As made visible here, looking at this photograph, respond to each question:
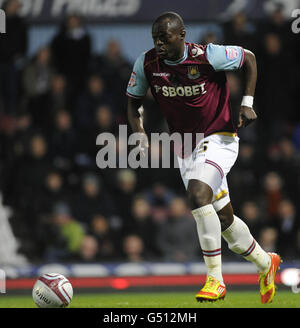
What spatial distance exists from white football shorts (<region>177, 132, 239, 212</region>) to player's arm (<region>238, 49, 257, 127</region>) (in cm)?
35

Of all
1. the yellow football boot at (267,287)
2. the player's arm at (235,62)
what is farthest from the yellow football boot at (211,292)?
the player's arm at (235,62)

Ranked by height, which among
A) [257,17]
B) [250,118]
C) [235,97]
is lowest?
[250,118]

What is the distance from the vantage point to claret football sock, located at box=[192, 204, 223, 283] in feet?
23.7

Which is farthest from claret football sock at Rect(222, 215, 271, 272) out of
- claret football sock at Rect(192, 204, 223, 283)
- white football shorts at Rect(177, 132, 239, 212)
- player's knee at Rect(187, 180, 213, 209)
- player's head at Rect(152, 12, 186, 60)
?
player's head at Rect(152, 12, 186, 60)

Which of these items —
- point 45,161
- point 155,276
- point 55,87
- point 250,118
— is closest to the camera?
point 250,118

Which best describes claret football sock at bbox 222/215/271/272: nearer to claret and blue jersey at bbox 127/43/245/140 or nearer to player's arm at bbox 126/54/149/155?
claret and blue jersey at bbox 127/43/245/140

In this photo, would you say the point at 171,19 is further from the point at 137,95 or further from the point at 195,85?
the point at 137,95

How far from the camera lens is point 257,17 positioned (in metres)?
14.5

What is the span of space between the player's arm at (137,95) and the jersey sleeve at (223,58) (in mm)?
615

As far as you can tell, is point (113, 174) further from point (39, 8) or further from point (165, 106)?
point (165, 106)

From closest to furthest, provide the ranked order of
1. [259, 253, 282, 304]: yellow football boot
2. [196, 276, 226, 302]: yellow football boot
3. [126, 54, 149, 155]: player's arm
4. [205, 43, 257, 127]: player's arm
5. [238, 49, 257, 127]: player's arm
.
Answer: [196, 276, 226, 302]: yellow football boot, [238, 49, 257, 127]: player's arm, [205, 43, 257, 127]: player's arm, [259, 253, 282, 304]: yellow football boot, [126, 54, 149, 155]: player's arm

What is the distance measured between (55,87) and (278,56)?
3542 mm

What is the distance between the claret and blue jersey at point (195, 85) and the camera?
7.53 metres

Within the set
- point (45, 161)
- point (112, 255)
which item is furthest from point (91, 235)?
point (45, 161)
